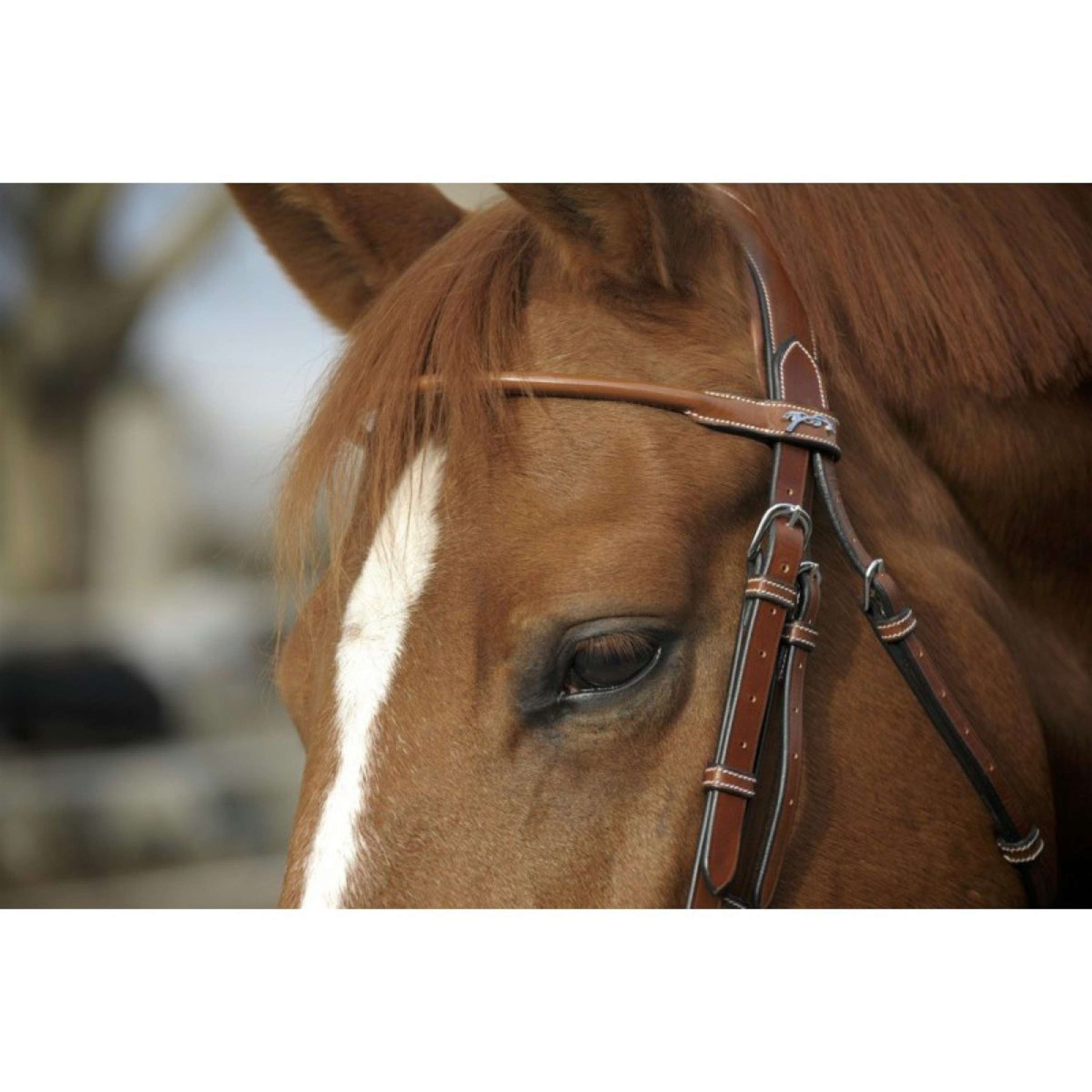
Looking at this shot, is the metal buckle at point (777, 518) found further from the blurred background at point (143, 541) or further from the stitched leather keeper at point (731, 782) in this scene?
the blurred background at point (143, 541)

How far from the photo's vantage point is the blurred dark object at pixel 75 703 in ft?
6.95

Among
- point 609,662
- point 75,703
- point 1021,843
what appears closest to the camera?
point 609,662

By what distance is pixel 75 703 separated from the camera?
7.91ft

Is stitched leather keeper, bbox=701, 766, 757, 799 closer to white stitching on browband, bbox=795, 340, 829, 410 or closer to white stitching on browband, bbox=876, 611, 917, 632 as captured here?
white stitching on browband, bbox=876, 611, 917, 632

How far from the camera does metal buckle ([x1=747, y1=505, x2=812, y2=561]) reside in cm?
95

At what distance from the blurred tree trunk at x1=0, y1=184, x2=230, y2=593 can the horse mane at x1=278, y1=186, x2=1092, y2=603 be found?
2.32 feet

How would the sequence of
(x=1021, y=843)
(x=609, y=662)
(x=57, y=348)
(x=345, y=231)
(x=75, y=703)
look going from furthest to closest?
1. (x=75, y=703)
2. (x=57, y=348)
3. (x=345, y=231)
4. (x=1021, y=843)
5. (x=609, y=662)

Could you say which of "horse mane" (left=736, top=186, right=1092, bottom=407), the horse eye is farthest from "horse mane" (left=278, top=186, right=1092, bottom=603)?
the horse eye

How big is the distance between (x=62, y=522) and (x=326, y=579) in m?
1.30

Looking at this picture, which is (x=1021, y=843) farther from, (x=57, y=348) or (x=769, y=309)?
(x=57, y=348)

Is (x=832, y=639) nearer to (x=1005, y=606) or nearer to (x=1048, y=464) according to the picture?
(x=1005, y=606)

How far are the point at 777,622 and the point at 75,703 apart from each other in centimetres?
194

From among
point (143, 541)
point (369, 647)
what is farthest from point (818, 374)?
point (143, 541)

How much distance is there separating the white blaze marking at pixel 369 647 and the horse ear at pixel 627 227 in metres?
0.23
